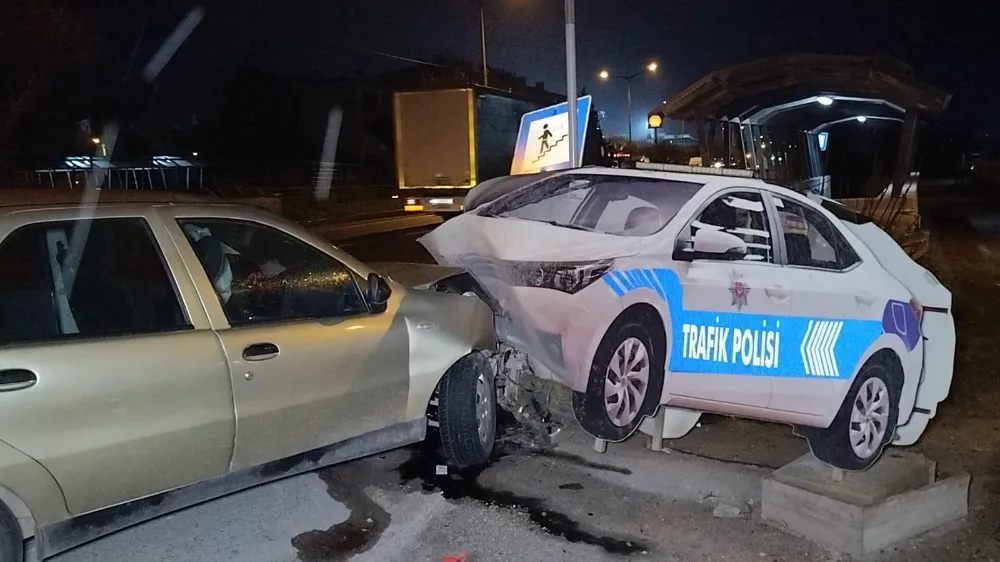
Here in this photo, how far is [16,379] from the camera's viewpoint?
133 inches

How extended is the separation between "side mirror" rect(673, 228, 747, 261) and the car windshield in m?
0.21

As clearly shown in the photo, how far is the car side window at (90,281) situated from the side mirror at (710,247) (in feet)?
9.22

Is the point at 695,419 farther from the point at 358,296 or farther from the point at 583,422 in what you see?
the point at 358,296

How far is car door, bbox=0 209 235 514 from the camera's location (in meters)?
3.47

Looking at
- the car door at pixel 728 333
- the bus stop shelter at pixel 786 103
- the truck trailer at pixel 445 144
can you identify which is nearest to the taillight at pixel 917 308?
the car door at pixel 728 333

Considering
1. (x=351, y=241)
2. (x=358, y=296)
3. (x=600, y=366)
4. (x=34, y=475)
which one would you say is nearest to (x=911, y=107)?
(x=351, y=241)

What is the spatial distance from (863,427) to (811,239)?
3.92 ft

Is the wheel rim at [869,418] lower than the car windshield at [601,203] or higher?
lower

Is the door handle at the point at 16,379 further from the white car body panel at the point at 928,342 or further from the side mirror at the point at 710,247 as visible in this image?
the white car body panel at the point at 928,342

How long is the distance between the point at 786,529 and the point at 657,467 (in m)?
1.14

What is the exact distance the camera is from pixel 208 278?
13.8 feet

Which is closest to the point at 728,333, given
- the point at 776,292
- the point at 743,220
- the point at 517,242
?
the point at 776,292

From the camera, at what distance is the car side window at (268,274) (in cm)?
435

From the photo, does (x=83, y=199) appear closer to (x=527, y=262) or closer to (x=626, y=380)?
(x=527, y=262)
